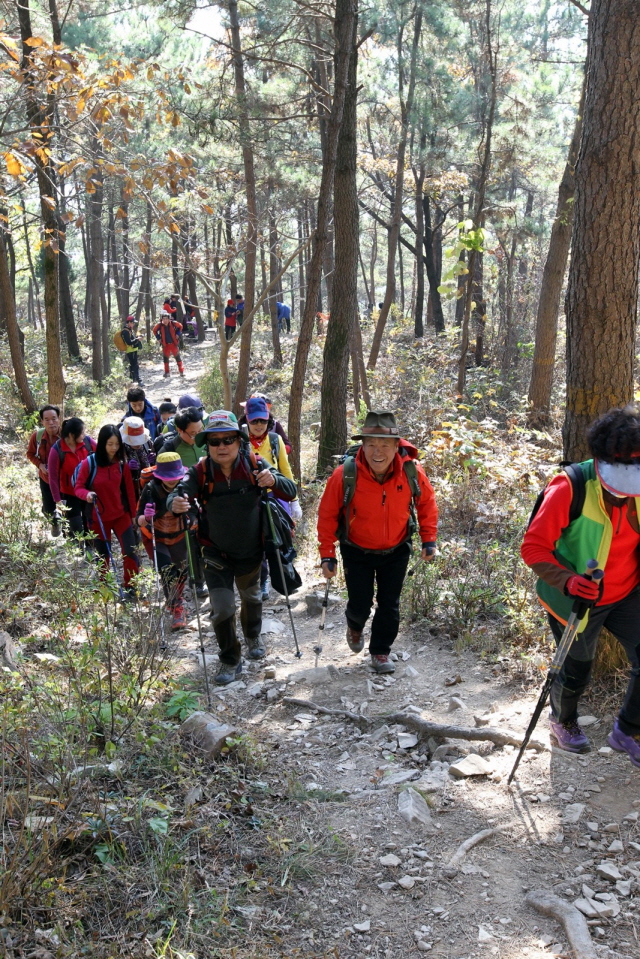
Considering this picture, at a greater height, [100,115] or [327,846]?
[100,115]

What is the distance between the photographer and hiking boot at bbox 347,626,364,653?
226 inches

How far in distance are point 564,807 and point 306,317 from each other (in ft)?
25.2

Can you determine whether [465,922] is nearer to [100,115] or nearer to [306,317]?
[100,115]

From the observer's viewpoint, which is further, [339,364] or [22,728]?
[339,364]

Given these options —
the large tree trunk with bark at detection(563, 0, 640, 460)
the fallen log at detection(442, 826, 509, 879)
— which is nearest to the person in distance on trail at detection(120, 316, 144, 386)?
the large tree trunk with bark at detection(563, 0, 640, 460)

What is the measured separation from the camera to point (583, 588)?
3.58 m

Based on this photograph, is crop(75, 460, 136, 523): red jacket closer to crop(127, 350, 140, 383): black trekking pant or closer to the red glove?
the red glove

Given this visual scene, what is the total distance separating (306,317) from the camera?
10195 millimetres

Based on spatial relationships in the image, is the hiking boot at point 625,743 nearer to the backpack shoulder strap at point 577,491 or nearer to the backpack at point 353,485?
the backpack shoulder strap at point 577,491

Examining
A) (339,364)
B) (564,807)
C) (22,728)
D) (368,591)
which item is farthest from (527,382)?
(22,728)

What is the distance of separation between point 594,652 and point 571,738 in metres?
0.58

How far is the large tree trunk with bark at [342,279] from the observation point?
1028 centimetres

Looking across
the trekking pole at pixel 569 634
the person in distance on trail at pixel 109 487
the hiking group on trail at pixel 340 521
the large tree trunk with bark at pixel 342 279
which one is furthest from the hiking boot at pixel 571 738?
the large tree trunk with bark at pixel 342 279

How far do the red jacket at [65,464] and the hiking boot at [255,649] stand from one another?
116 inches
